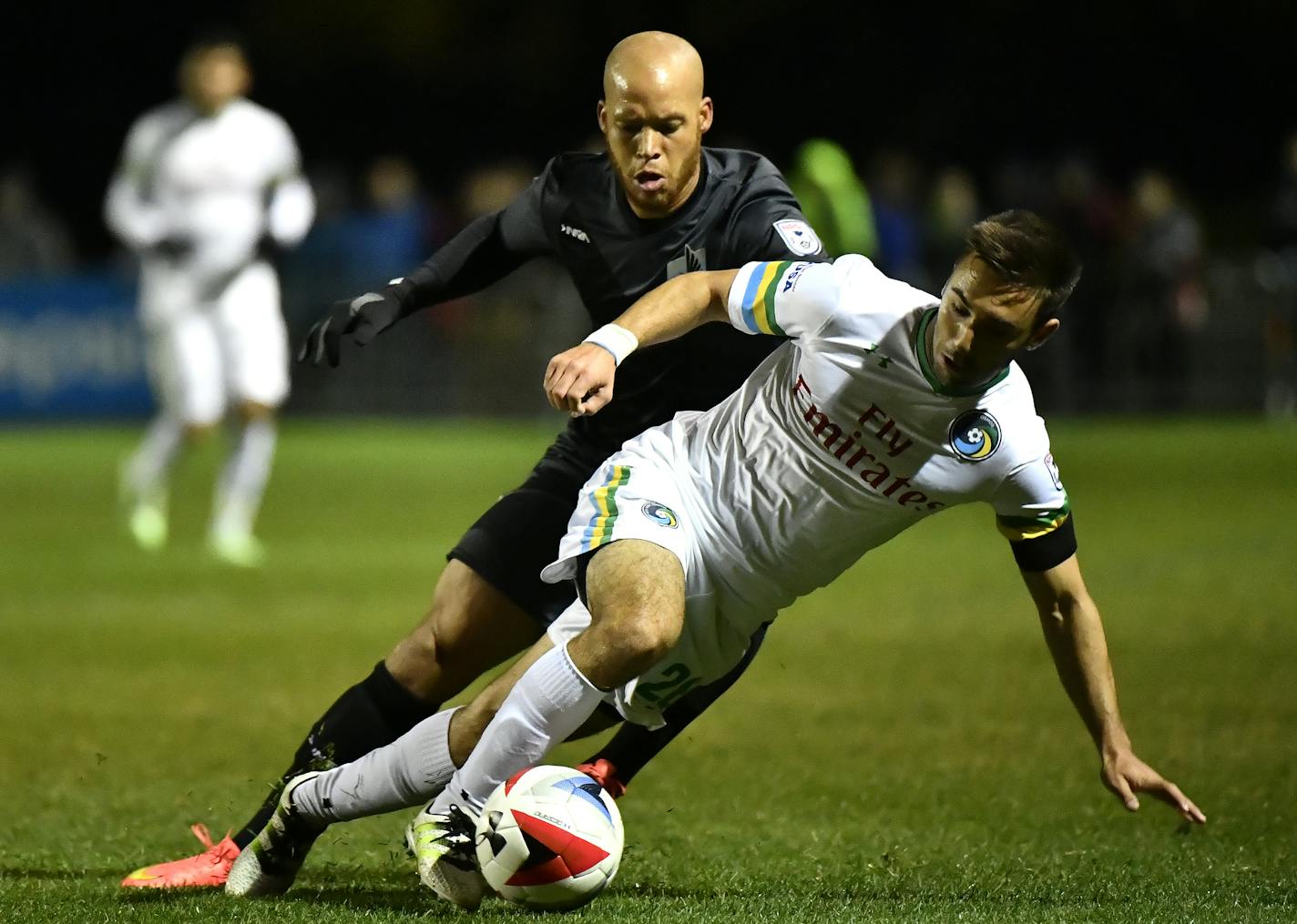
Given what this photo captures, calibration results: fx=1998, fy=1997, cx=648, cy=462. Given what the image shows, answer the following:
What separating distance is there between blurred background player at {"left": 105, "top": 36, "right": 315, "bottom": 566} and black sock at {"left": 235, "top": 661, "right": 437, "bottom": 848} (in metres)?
6.96

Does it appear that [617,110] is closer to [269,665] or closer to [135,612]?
[269,665]

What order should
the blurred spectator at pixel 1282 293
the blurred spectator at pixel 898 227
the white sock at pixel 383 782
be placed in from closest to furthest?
the white sock at pixel 383 782
the blurred spectator at pixel 1282 293
the blurred spectator at pixel 898 227

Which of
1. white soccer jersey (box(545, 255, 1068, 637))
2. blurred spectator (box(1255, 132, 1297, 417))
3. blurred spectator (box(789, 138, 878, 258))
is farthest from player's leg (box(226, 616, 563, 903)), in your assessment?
blurred spectator (box(1255, 132, 1297, 417))

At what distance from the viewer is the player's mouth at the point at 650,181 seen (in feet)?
17.1

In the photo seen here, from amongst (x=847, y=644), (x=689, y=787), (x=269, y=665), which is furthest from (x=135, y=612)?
(x=689, y=787)

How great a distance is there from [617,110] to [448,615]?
1.42 meters

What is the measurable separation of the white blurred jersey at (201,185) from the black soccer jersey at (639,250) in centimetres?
742

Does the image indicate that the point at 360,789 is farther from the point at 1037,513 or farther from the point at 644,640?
the point at 1037,513

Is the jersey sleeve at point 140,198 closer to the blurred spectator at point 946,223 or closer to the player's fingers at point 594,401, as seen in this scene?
the player's fingers at point 594,401

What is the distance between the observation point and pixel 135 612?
10.4 m

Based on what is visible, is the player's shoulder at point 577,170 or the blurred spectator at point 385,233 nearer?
the player's shoulder at point 577,170

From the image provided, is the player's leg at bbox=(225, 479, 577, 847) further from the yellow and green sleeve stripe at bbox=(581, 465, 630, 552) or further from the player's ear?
the player's ear

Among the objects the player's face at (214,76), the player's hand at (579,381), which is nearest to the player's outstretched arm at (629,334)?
the player's hand at (579,381)

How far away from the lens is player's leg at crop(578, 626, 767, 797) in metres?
5.41
